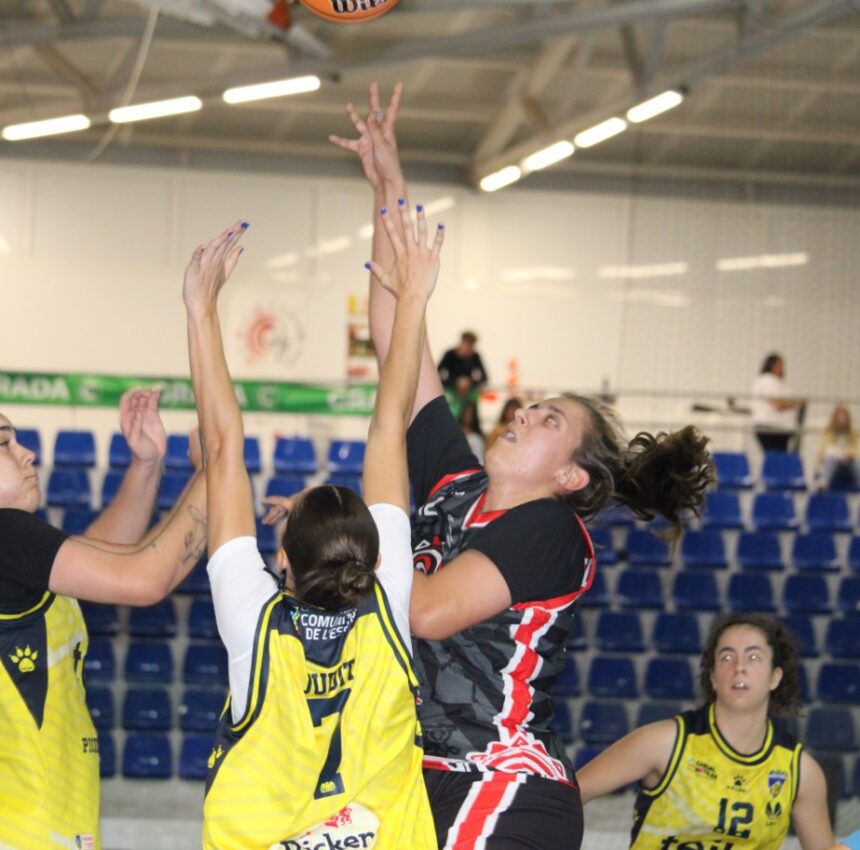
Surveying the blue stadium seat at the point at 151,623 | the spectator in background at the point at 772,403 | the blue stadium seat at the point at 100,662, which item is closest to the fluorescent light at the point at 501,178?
the spectator in background at the point at 772,403

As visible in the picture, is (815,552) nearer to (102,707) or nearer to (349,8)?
(102,707)

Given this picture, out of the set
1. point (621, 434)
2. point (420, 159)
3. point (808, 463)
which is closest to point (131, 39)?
point (420, 159)

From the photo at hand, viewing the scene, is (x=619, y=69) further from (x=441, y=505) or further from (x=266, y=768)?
(x=266, y=768)

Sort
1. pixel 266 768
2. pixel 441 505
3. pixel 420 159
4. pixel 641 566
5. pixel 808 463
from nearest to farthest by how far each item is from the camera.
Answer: pixel 266 768, pixel 441 505, pixel 641 566, pixel 808 463, pixel 420 159

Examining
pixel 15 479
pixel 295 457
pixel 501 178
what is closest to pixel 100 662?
pixel 295 457

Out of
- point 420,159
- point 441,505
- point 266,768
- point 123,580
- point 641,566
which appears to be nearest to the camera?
point 266,768

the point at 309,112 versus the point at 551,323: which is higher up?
the point at 309,112

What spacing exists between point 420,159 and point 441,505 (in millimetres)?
13605

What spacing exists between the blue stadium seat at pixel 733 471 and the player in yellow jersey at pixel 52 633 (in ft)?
24.7

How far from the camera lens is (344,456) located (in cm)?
966

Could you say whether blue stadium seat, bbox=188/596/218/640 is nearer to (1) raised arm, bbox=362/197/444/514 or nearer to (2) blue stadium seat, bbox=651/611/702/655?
(2) blue stadium seat, bbox=651/611/702/655

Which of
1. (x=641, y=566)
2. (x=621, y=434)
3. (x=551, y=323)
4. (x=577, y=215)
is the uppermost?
(x=577, y=215)

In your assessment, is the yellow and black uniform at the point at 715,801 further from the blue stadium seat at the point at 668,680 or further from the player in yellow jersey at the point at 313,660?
the blue stadium seat at the point at 668,680

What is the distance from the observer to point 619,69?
1314 centimetres
